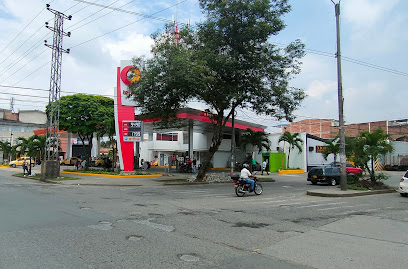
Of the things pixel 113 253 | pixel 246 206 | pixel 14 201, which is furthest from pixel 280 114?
pixel 113 253

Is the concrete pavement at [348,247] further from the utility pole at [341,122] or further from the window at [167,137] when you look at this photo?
the window at [167,137]

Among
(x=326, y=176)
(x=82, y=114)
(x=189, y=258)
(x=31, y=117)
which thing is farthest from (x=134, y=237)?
(x=31, y=117)

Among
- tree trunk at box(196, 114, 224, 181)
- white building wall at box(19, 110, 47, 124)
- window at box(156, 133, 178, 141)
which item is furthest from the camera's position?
white building wall at box(19, 110, 47, 124)

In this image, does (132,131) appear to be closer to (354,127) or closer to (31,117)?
(354,127)

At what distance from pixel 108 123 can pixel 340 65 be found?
21.6 m

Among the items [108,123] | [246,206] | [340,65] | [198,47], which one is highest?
[198,47]

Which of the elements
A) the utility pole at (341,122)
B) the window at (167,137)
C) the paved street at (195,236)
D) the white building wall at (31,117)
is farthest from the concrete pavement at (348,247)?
the white building wall at (31,117)

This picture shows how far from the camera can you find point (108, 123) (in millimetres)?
31031

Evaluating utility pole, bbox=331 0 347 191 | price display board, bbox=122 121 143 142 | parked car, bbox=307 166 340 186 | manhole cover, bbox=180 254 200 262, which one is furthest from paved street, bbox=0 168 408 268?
price display board, bbox=122 121 143 142

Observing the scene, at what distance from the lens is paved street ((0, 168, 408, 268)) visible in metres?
5.57

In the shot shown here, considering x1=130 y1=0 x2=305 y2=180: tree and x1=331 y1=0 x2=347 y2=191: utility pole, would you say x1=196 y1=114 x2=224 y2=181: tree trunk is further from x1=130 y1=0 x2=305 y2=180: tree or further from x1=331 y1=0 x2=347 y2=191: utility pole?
x1=331 y1=0 x2=347 y2=191: utility pole

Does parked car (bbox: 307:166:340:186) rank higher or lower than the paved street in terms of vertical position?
higher

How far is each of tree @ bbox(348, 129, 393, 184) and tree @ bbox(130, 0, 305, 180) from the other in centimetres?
594

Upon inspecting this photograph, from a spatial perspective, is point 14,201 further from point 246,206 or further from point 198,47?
point 198,47
